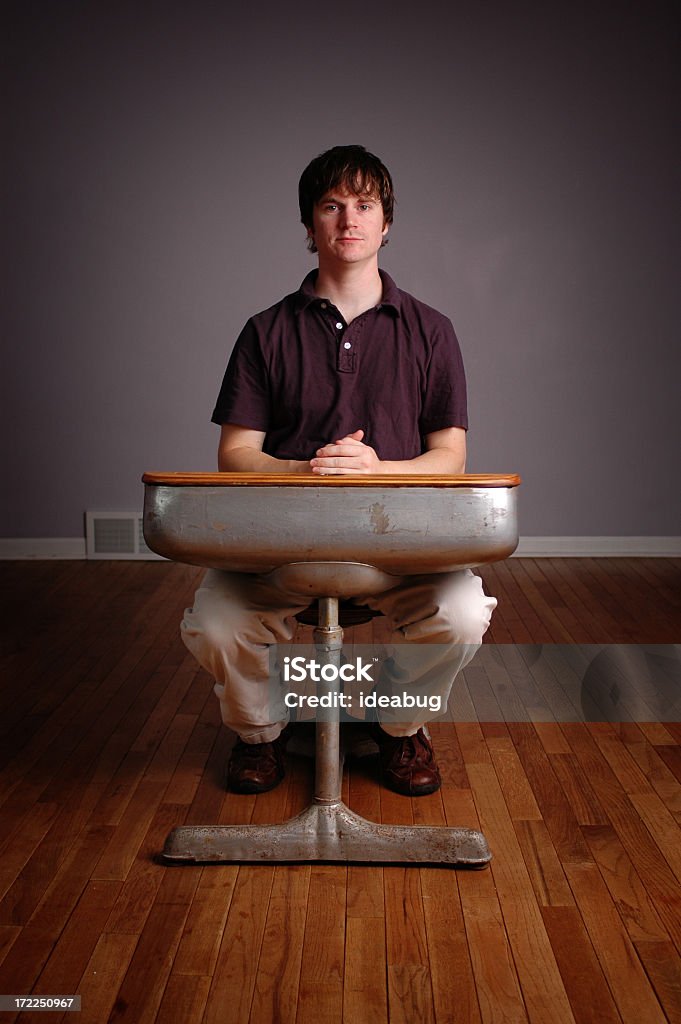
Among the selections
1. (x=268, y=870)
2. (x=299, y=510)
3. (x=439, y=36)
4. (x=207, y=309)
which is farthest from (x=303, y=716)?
(x=439, y=36)

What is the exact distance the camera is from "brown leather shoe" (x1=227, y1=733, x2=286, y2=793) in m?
2.05

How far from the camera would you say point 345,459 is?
1646 mm

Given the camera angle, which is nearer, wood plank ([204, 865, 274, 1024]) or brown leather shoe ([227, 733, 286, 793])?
wood plank ([204, 865, 274, 1024])

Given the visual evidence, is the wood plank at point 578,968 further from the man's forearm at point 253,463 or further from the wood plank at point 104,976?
the man's forearm at point 253,463

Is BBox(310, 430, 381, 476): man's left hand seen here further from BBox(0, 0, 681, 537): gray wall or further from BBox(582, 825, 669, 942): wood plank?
BBox(0, 0, 681, 537): gray wall

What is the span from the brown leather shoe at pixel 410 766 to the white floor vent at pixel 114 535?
2536 mm

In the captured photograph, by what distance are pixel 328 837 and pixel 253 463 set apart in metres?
0.67

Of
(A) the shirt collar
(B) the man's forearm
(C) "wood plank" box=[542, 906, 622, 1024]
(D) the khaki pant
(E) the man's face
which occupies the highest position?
(E) the man's face

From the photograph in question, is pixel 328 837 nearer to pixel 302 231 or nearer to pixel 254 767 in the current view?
pixel 254 767

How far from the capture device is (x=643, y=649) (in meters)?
3.07

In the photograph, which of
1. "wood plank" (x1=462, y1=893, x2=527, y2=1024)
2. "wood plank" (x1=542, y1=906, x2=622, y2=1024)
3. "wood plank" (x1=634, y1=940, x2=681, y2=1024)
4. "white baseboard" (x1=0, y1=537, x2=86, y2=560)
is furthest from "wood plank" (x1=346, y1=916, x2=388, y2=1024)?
"white baseboard" (x1=0, y1=537, x2=86, y2=560)

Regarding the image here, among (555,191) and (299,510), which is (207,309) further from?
(299,510)

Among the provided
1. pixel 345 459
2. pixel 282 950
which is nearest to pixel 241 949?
pixel 282 950

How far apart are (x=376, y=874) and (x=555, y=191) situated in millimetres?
3409
